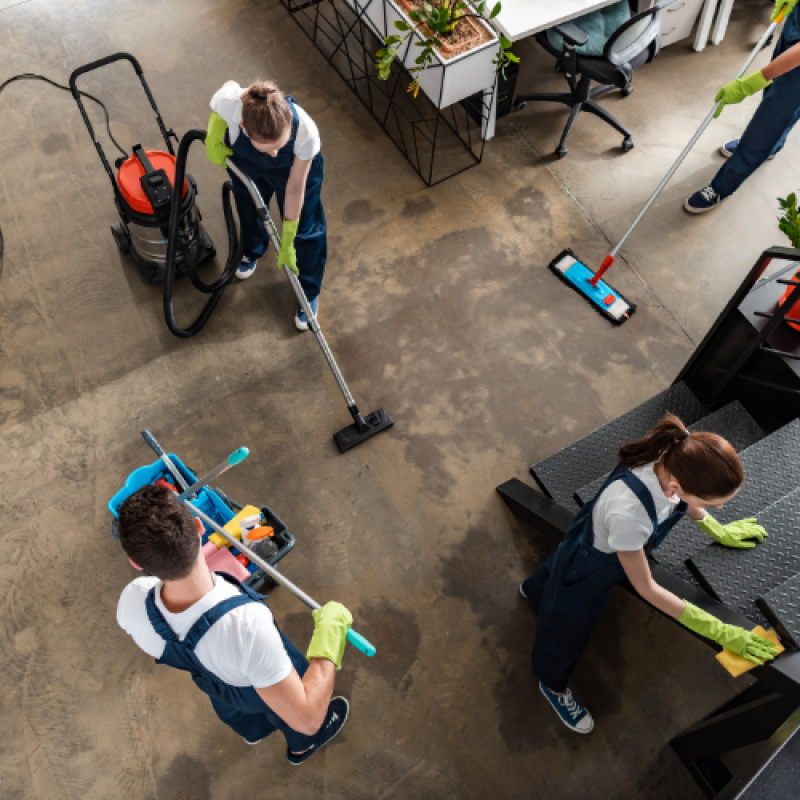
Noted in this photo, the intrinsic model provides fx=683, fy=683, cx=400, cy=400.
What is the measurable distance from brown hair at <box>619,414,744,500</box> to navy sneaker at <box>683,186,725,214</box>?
244 cm

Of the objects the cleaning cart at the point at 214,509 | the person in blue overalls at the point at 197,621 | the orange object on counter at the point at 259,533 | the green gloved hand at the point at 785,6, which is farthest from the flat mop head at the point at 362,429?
the green gloved hand at the point at 785,6

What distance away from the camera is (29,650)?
2771 millimetres

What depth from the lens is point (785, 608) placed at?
1.98 m

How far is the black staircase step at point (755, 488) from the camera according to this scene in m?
2.46

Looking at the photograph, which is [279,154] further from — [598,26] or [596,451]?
[598,26]

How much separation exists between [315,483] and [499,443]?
0.89m

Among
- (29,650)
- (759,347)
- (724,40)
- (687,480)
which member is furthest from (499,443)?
(724,40)

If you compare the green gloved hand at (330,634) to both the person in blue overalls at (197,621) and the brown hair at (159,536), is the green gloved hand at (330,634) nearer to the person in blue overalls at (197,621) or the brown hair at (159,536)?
the person in blue overalls at (197,621)

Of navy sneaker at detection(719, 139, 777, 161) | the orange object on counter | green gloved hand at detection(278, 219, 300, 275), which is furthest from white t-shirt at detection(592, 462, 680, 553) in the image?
navy sneaker at detection(719, 139, 777, 161)

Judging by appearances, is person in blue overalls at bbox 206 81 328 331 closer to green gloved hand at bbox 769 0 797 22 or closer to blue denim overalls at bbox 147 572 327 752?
blue denim overalls at bbox 147 572 327 752

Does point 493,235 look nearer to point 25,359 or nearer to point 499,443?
point 499,443

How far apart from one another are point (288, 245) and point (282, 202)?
10.2 inches

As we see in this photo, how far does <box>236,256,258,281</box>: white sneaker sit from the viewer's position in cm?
359

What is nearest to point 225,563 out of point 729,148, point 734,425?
point 734,425
